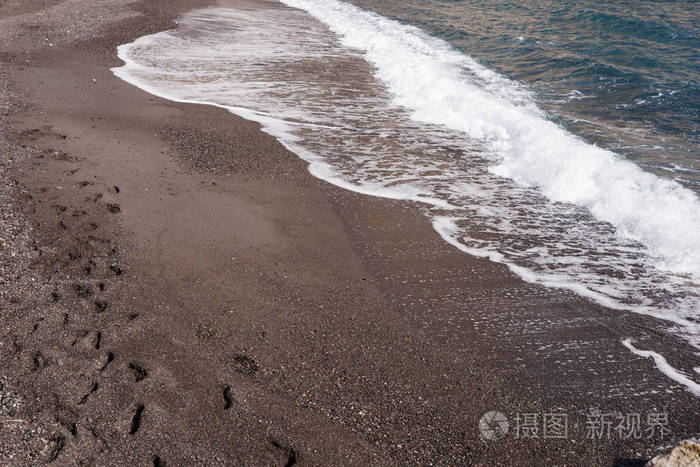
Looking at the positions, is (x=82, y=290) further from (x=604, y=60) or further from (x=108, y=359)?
(x=604, y=60)

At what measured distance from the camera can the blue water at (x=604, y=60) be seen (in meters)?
8.81

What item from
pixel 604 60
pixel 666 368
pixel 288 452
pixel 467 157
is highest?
pixel 604 60

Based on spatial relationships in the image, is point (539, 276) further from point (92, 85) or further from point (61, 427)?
Result: point (92, 85)

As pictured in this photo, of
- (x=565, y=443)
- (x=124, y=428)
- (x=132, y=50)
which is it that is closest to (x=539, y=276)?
(x=565, y=443)

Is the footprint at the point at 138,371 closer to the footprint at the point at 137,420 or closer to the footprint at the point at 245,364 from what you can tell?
the footprint at the point at 137,420

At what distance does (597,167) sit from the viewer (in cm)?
673

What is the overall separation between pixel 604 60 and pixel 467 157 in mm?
8860

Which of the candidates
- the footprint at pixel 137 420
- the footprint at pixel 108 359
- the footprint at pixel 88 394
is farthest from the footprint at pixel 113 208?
the footprint at pixel 137 420

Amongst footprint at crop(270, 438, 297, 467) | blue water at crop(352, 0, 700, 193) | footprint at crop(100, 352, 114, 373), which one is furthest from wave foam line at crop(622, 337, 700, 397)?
blue water at crop(352, 0, 700, 193)

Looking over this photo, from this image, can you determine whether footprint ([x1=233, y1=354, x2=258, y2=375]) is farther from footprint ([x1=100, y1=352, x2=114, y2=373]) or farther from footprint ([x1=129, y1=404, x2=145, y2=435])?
footprint ([x1=100, y1=352, x2=114, y2=373])

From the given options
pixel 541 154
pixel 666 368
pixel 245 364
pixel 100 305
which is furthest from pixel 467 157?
pixel 100 305

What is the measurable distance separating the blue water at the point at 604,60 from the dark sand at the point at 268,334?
4.47m

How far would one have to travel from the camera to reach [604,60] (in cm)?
1359

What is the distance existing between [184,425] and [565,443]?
228 cm
